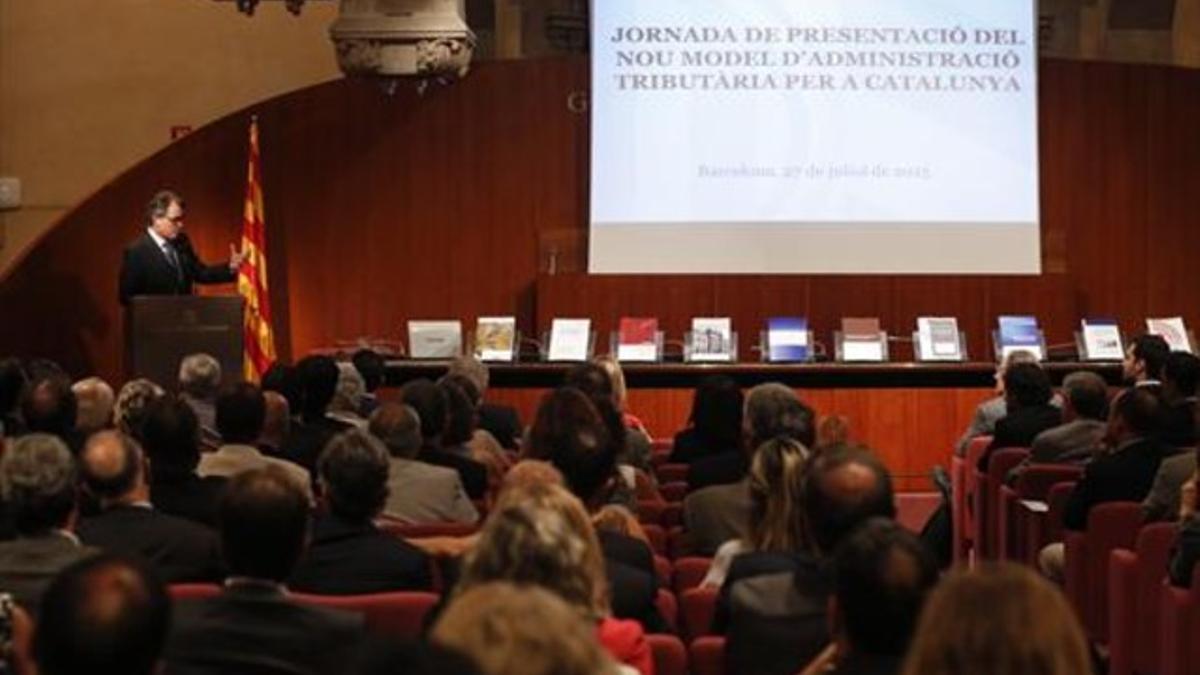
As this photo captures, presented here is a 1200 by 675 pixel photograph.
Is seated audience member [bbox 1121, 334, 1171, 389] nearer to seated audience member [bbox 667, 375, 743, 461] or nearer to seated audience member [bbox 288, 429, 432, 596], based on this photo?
seated audience member [bbox 667, 375, 743, 461]

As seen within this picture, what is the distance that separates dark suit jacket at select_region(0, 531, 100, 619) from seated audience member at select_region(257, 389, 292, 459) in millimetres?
3032

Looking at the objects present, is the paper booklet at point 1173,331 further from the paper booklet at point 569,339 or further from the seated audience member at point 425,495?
the seated audience member at point 425,495

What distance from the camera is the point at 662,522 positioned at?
6828 millimetres

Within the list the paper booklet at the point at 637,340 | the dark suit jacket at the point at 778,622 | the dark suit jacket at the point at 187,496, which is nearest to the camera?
the dark suit jacket at the point at 778,622

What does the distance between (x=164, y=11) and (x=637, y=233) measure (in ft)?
14.0

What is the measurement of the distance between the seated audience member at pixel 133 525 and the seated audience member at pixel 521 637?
112 inches

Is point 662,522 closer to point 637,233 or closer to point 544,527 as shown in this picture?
point 544,527

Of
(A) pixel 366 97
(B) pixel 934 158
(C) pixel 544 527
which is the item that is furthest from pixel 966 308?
(C) pixel 544 527

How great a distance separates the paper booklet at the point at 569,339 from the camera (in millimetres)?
12807

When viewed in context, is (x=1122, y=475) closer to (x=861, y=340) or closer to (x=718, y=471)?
(x=718, y=471)

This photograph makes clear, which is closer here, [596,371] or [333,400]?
[596,371]

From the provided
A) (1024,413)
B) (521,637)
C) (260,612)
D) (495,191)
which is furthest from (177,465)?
(495,191)

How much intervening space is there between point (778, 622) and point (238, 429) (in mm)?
2896

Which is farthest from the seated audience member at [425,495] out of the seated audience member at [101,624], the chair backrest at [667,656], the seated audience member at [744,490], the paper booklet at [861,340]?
the paper booklet at [861,340]
